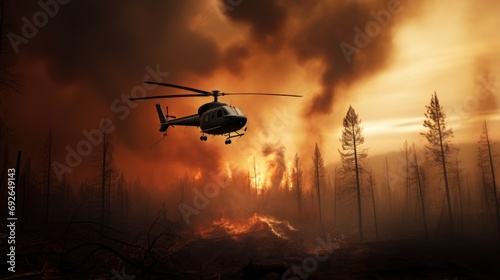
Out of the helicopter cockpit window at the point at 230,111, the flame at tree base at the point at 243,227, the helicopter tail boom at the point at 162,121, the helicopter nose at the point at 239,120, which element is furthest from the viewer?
the flame at tree base at the point at 243,227

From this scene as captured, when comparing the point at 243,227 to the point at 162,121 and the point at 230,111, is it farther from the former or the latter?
the point at 230,111

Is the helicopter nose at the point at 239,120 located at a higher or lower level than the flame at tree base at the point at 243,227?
higher

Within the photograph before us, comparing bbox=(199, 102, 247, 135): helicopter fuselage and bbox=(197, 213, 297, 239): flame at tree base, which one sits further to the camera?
bbox=(197, 213, 297, 239): flame at tree base

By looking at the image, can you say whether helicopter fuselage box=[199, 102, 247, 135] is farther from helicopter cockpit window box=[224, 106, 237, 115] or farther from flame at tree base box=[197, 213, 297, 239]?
flame at tree base box=[197, 213, 297, 239]

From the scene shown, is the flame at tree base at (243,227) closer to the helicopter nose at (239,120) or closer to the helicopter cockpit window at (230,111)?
the helicopter nose at (239,120)

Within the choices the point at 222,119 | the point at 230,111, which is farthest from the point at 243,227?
the point at 222,119

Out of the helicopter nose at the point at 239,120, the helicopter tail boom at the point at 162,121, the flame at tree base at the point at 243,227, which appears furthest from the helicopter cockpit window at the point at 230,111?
the flame at tree base at the point at 243,227

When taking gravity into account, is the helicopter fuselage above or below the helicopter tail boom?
below

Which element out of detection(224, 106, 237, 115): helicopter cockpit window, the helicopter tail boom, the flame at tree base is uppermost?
the helicopter tail boom

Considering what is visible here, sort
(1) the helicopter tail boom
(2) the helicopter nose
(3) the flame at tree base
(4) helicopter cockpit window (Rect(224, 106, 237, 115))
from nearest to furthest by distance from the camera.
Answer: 1. (2) the helicopter nose
2. (4) helicopter cockpit window (Rect(224, 106, 237, 115))
3. (1) the helicopter tail boom
4. (3) the flame at tree base

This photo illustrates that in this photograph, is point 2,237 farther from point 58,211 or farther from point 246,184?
point 246,184

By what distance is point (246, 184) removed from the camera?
112438 millimetres

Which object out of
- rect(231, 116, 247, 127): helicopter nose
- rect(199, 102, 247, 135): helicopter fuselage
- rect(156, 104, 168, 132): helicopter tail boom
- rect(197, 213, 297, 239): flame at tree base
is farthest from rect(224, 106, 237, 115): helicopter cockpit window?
rect(197, 213, 297, 239): flame at tree base

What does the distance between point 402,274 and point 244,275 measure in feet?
32.6
